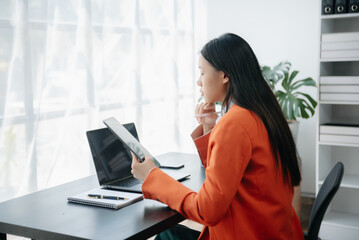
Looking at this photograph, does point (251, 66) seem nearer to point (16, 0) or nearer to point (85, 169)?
point (16, 0)

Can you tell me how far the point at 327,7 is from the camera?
312 cm

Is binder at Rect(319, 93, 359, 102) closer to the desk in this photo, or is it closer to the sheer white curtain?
the sheer white curtain

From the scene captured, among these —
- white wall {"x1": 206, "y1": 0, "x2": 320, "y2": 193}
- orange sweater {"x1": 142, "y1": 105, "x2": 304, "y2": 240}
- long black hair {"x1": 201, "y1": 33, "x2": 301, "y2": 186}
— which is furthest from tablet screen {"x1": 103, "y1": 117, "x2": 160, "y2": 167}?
white wall {"x1": 206, "y1": 0, "x2": 320, "y2": 193}

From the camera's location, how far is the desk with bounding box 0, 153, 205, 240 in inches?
55.7

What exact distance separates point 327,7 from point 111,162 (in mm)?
2025

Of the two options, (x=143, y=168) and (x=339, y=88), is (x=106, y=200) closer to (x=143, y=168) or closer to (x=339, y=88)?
(x=143, y=168)

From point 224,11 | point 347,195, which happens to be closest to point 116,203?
point 347,195

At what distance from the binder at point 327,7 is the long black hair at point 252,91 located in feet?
6.11

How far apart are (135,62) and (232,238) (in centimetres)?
235

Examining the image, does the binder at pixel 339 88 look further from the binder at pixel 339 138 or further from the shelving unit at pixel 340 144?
the binder at pixel 339 138

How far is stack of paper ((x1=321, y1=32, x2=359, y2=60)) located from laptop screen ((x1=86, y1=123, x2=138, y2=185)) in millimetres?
1794

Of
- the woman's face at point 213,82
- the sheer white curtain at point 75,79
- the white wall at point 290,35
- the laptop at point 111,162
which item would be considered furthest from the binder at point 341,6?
the woman's face at point 213,82

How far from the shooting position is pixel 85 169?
312 centimetres

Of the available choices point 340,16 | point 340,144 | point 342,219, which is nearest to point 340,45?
point 340,16
